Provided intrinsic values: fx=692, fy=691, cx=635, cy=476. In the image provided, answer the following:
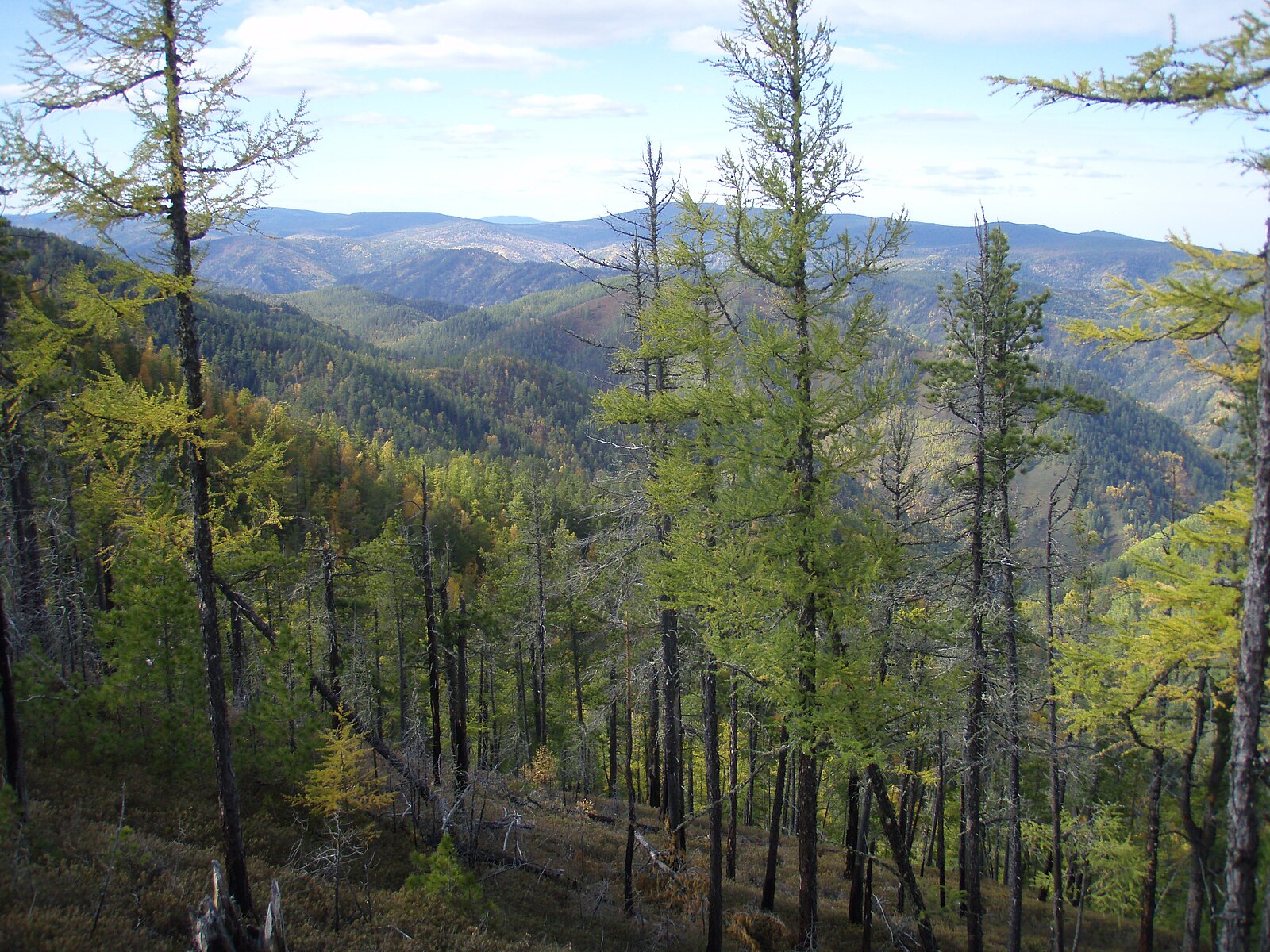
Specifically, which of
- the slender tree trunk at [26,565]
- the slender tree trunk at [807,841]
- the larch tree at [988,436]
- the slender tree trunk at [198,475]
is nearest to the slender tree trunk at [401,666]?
the slender tree trunk at [26,565]

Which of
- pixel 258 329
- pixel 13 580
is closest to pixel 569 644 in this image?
pixel 13 580

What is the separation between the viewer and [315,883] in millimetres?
10906

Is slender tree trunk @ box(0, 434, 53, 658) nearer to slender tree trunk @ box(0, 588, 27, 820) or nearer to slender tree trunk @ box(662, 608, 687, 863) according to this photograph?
slender tree trunk @ box(0, 588, 27, 820)

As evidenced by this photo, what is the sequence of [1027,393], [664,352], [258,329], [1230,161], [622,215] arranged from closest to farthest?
1. [1230,161]
2. [664,352]
3. [622,215]
4. [1027,393]
5. [258,329]

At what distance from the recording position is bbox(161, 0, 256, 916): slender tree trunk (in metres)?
7.72

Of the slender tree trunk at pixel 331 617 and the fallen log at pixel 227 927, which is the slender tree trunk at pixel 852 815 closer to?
the fallen log at pixel 227 927

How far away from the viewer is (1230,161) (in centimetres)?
569

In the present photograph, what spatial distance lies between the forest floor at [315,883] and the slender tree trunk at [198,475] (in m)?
0.79

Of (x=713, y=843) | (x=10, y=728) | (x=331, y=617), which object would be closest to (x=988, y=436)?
(x=713, y=843)

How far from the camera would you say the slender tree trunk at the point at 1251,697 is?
228 inches

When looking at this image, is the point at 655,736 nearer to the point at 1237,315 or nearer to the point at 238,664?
the point at 238,664

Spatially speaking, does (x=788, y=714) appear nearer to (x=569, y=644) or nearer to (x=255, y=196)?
(x=255, y=196)

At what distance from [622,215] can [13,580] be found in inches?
683

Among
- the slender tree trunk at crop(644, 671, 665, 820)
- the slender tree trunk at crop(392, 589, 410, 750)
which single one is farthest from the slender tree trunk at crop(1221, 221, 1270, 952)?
the slender tree trunk at crop(392, 589, 410, 750)
